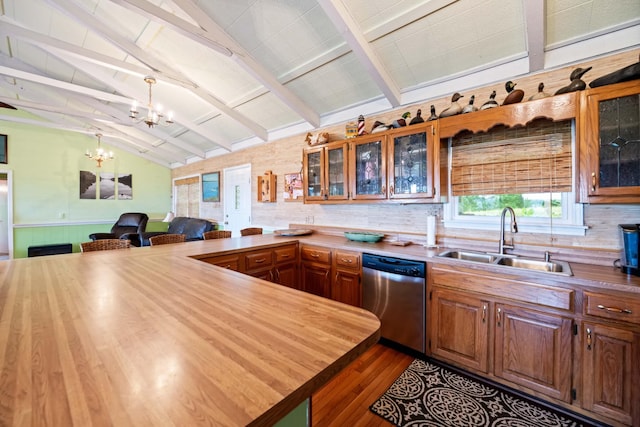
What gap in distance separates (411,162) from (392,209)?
0.66 m

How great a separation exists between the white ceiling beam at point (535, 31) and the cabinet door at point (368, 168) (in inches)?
50.8

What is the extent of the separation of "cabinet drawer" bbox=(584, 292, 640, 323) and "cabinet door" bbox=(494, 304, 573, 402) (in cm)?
14

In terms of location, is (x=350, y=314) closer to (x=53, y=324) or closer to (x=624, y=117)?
(x=53, y=324)

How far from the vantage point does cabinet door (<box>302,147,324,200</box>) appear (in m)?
3.33

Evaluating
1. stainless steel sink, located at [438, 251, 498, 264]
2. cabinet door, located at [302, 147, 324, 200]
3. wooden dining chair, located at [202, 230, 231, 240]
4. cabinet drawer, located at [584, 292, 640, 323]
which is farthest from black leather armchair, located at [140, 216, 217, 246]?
cabinet drawer, located at [584, 292, 640, 323]

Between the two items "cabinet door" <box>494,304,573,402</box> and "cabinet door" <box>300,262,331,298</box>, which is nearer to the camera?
"cabinet door" <box>494,304,573,402</box>

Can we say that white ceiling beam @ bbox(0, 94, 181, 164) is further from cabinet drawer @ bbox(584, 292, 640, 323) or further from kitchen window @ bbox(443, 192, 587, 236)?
cabinet drawer @ bbox(584, 292, 640, 323)

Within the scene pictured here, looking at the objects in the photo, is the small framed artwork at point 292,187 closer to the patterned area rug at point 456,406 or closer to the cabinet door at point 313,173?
the cabinet door at point 313,173

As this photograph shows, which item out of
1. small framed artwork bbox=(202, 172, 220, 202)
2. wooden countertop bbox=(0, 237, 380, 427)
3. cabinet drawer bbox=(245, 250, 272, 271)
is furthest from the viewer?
small framed artwork bbox=(202, 172, 220, 202)

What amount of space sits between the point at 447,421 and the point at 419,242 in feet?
5.14

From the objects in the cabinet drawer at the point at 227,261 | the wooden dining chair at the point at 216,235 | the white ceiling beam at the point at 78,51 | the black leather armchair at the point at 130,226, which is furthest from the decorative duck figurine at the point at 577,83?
the black leather armchair at the point at 130,226

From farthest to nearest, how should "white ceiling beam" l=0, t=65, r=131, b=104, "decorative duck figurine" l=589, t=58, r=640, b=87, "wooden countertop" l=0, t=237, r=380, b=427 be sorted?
"white ceiling beam" l=0, t=65, r=131, b=104 < "decorative duck figurine" l=589, t=58, r=640, b=87 < "wooden countertop" l=0, t=237, r=380, b=427

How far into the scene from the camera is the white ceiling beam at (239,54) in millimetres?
2406

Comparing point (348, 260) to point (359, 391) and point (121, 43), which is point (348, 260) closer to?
point (359, 391)
